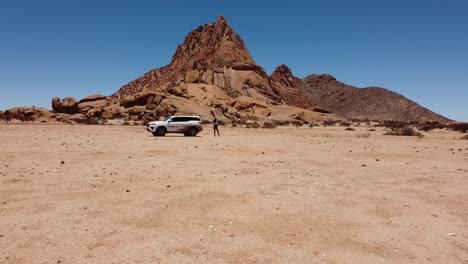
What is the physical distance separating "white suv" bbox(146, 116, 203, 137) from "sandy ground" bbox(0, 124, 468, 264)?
16065 mm

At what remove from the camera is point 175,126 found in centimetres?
3281

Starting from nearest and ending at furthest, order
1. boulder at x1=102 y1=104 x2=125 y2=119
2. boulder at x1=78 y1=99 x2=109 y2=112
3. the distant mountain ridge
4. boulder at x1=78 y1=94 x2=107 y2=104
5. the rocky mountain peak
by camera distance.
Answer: boulder at x1=102 y1=104 x2=125 y2=119
boulder at x1=78 y1=99 x2=109 y2=112
boulder at x1=78 y1=94 x2=107 y2=104
the distant mountain ridge
the rocky mountain peak

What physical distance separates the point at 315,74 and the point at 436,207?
18030 centimetres

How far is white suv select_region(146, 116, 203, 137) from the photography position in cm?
3209

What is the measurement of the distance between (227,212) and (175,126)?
80.6 ft

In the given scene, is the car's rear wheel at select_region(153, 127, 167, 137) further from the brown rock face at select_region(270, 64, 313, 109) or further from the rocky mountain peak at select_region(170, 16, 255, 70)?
the brown rock face at select_region(270, 64, 313, 109)

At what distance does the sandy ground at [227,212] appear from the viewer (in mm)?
6469

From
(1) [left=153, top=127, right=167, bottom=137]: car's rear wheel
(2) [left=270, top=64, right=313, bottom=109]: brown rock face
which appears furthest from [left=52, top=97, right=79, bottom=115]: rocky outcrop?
(2) [left=270, top=64, right=313, bottom=109]: brown rock face

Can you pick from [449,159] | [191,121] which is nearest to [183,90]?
[191,121]

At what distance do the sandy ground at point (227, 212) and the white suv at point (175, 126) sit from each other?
16065 mm

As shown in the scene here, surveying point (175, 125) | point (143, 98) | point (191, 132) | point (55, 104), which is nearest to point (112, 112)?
point (143, 98)

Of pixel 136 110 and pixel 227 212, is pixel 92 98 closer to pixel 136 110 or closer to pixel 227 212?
pixel 136 110

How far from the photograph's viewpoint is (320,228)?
782 cm

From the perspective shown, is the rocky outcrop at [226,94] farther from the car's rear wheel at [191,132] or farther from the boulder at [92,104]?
the car's rear wheel at [191,132]
